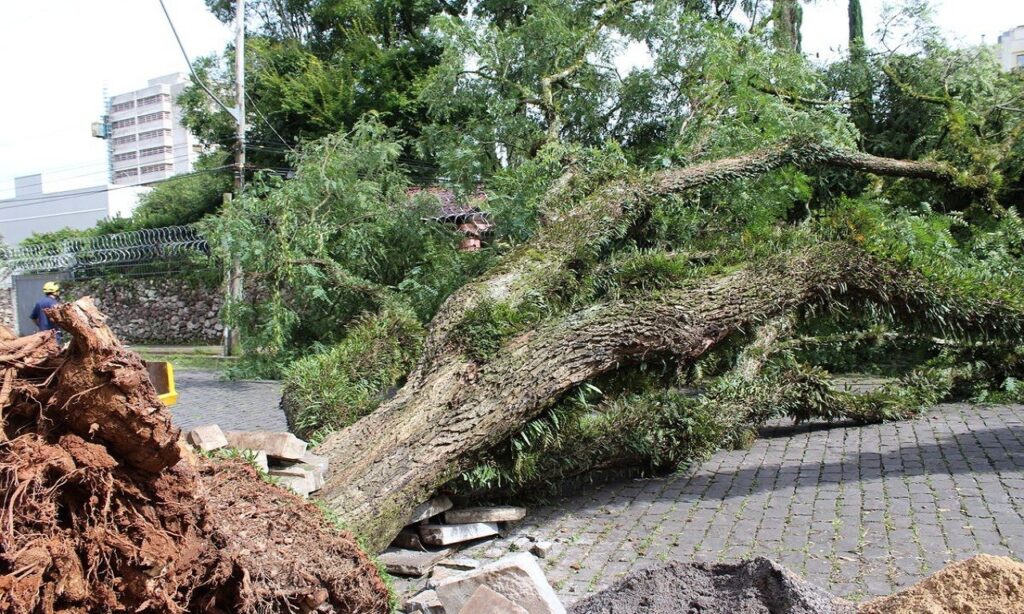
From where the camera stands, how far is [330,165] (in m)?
12.8

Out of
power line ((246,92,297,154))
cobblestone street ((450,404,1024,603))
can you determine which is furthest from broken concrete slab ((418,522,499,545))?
power line ((246,92,297,154))

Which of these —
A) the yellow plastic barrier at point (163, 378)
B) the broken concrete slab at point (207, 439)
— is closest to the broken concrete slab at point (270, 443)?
the broken concrete slab at point (207, 439)

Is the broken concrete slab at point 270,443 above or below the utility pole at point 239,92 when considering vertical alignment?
below

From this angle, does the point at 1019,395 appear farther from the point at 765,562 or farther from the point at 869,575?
the point at 765,562

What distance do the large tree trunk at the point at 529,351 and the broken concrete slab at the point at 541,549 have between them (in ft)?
2.30

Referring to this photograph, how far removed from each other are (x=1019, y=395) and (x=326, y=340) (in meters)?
9.06

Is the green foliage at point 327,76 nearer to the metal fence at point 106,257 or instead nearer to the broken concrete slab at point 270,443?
the metal fence at point 106,257

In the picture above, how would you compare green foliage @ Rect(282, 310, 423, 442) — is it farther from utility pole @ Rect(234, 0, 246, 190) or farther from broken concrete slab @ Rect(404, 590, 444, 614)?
utility pole @ Rect(234, 0, 246, 190)

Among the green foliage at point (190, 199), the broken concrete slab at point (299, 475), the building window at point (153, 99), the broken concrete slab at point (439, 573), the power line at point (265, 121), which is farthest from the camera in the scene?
the building window at point (153, 99)

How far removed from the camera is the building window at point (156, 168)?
93.7 meters

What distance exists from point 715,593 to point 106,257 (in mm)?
25496

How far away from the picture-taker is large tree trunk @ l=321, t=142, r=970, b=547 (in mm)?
4867

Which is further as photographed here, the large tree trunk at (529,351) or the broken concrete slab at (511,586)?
the large tree trunk at (529,351)

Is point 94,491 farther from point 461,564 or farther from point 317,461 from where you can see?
point 461,564
